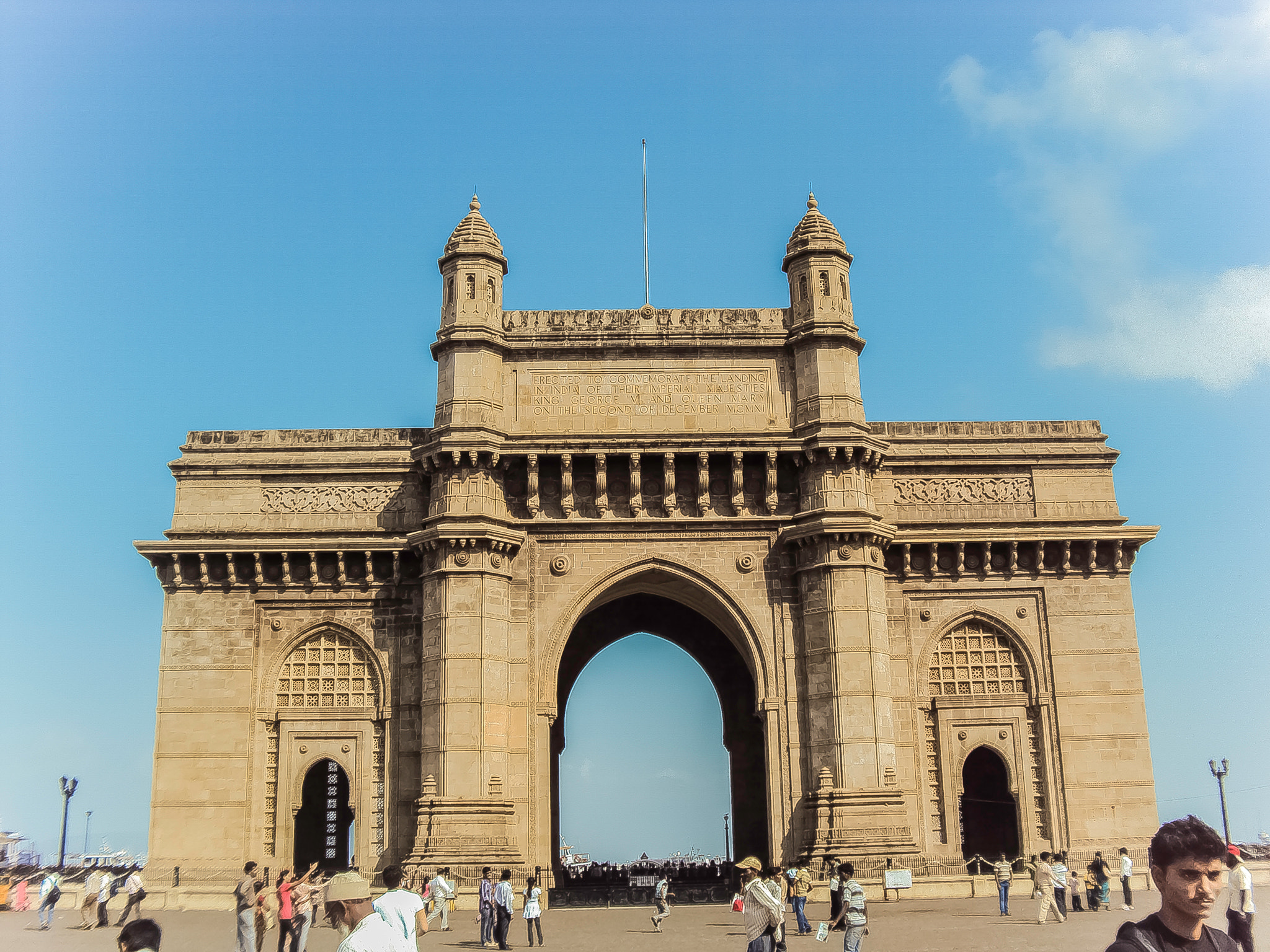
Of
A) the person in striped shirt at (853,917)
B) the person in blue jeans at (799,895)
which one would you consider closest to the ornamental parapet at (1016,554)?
the person in blue jeans at (799,895)

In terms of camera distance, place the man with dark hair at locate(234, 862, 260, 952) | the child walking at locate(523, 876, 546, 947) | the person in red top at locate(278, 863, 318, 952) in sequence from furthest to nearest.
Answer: the child walking at locate(523, 876, 546, 947)
the person in red top at locate(278, 863, 318, 952)
the man with dark hair at locate(234, 862, 260, 952)

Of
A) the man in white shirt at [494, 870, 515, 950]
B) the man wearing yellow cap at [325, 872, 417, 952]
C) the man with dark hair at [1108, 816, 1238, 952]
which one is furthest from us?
the man in white shirt at [494, 870, 515, 950]

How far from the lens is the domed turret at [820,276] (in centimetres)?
3300

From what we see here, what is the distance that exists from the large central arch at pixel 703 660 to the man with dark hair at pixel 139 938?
31116 millimetres

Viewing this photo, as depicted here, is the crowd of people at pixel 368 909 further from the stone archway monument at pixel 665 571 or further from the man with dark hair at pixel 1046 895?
the man with dark hair at pixel 1046 895

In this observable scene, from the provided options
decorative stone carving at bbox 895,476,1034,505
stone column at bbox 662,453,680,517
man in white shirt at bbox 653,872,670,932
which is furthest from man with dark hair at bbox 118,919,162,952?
decorative stone carving at bbox 895,476,1034,505

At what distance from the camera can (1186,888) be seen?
510cm

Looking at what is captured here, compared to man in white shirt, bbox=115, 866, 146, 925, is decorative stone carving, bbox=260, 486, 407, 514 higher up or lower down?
higher up

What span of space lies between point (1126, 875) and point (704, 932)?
10.7m

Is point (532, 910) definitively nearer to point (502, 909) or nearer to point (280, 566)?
point (502, 909)

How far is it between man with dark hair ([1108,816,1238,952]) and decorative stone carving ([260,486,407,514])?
28.7 meters

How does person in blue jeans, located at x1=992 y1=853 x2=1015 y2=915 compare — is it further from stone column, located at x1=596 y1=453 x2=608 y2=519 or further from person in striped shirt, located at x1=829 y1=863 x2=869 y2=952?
stone column, located at x1=596 y1=453 x2=608 y2=519

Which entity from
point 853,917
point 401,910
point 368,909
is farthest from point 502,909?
point 368,909

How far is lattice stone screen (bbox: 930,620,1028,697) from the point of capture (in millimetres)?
32594
